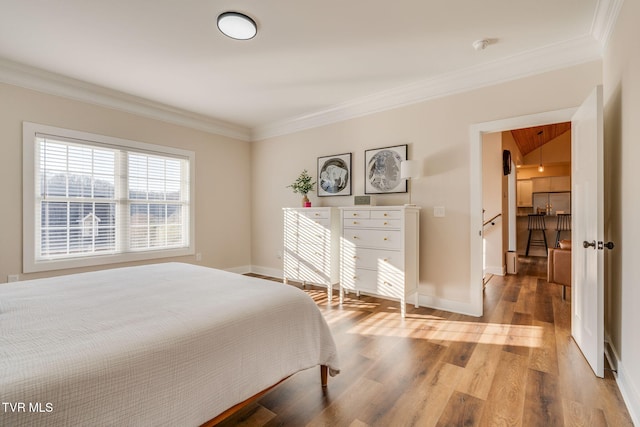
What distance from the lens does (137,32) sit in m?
2.43

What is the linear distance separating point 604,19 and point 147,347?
3502mm

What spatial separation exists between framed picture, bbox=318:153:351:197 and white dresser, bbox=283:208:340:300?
0.42m

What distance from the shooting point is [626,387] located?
1.72m

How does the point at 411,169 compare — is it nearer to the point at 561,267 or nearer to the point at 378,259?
the point at 378,259

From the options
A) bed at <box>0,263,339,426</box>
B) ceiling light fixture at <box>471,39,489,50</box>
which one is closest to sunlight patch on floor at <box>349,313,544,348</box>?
bed at <box>0,263,339,426</box>

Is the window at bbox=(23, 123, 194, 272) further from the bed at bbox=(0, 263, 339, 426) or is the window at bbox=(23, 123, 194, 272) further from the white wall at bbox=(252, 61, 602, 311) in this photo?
the white wall at bbox=(252, 61, 602, 311)

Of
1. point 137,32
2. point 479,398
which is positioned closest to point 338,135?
point 137,32

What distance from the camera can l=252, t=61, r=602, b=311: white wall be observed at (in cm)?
277

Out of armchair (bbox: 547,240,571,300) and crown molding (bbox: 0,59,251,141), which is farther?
armchair (bbox: 547,240,571,300)

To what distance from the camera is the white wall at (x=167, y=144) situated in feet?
9.89

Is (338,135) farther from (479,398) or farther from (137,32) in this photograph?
(479,398)

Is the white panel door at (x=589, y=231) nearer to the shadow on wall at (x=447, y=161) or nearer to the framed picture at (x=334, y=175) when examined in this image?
the shadow on wall at (x=447, y=161)

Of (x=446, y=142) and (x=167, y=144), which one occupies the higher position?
(x=167, y=144)

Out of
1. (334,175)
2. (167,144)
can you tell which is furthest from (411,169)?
(167,144)
